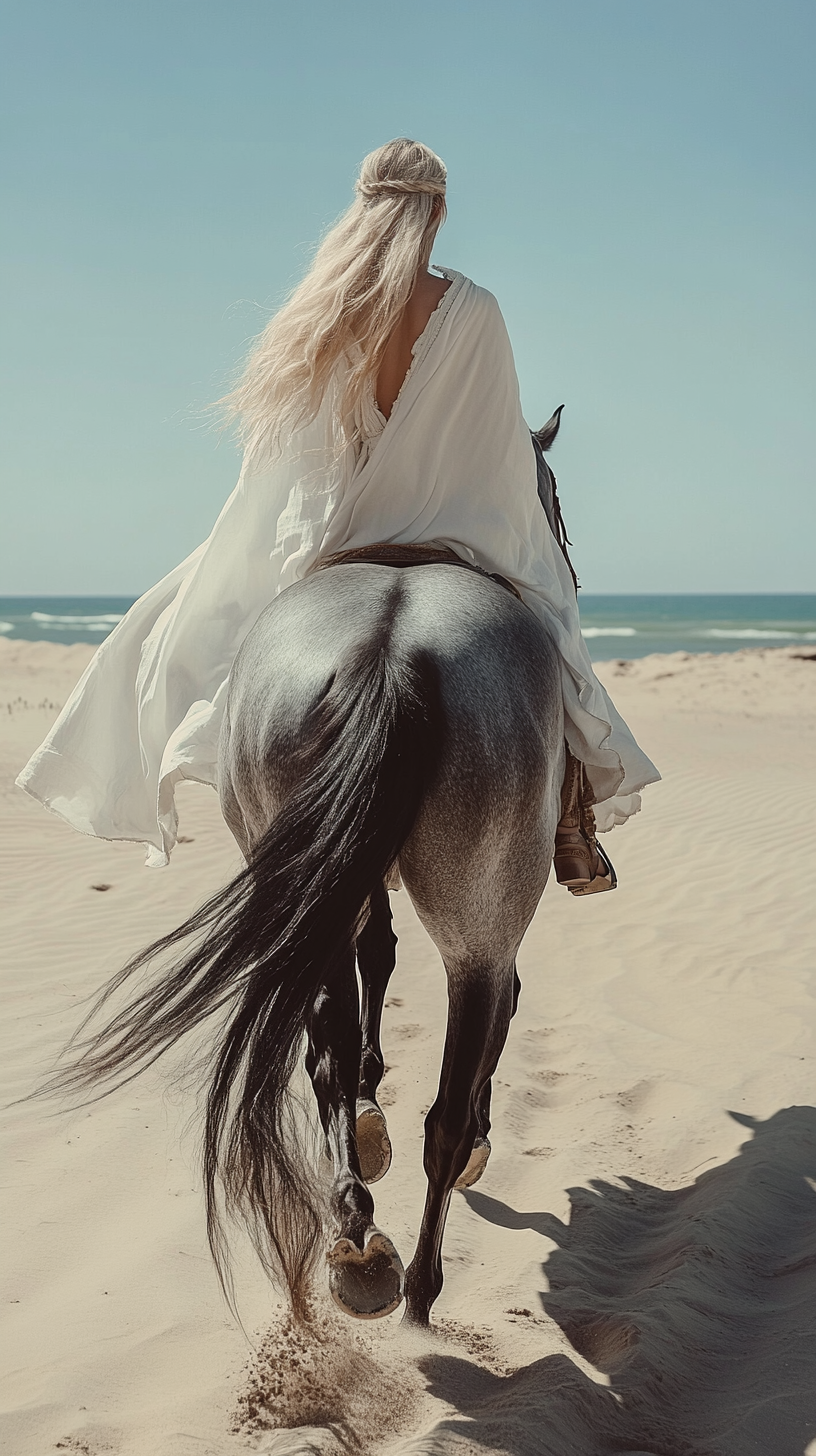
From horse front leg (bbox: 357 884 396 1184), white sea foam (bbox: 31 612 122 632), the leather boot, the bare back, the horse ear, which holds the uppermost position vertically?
the bare back

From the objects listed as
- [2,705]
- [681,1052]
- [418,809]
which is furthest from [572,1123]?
[2,705]

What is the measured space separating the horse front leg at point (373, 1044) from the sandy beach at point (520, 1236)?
1.20 feet

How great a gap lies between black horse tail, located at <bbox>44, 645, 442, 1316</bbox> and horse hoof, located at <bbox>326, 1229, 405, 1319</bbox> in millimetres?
109

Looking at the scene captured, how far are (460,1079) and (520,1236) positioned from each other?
113 cm

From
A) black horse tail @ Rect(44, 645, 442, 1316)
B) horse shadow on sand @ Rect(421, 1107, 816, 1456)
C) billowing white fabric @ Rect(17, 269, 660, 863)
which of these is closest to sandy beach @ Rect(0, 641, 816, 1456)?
horse shadow on sand @ Rect(421, 1107, 816, 1456)

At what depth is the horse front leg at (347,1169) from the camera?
2.08 metres

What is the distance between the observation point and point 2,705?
1516 centimetres

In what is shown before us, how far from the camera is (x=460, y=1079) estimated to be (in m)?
2.33

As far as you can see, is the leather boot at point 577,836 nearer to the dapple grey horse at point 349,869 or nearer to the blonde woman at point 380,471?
the blonde woman at point 380,471

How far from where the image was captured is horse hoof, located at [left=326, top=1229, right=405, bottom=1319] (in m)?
2.06

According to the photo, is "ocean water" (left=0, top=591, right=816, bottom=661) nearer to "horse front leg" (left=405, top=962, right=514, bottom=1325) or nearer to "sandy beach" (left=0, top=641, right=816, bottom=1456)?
"sandy beach" (left=0, top=641, right=816, bottom=1456)

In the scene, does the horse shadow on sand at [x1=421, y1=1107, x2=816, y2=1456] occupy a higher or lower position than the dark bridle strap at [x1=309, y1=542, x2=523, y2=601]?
lower

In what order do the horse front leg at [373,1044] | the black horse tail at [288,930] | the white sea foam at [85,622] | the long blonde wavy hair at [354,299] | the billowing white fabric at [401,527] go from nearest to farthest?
the black horse tail at [288,930], the long blonde wavy hair at [354,299], the billowing white fabric at [401,527], the horse front leg at [373,1044], the white sea foam at [85,622]

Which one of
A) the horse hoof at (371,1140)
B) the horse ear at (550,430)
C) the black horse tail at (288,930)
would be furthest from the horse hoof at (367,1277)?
the horse ear at (550,430)
